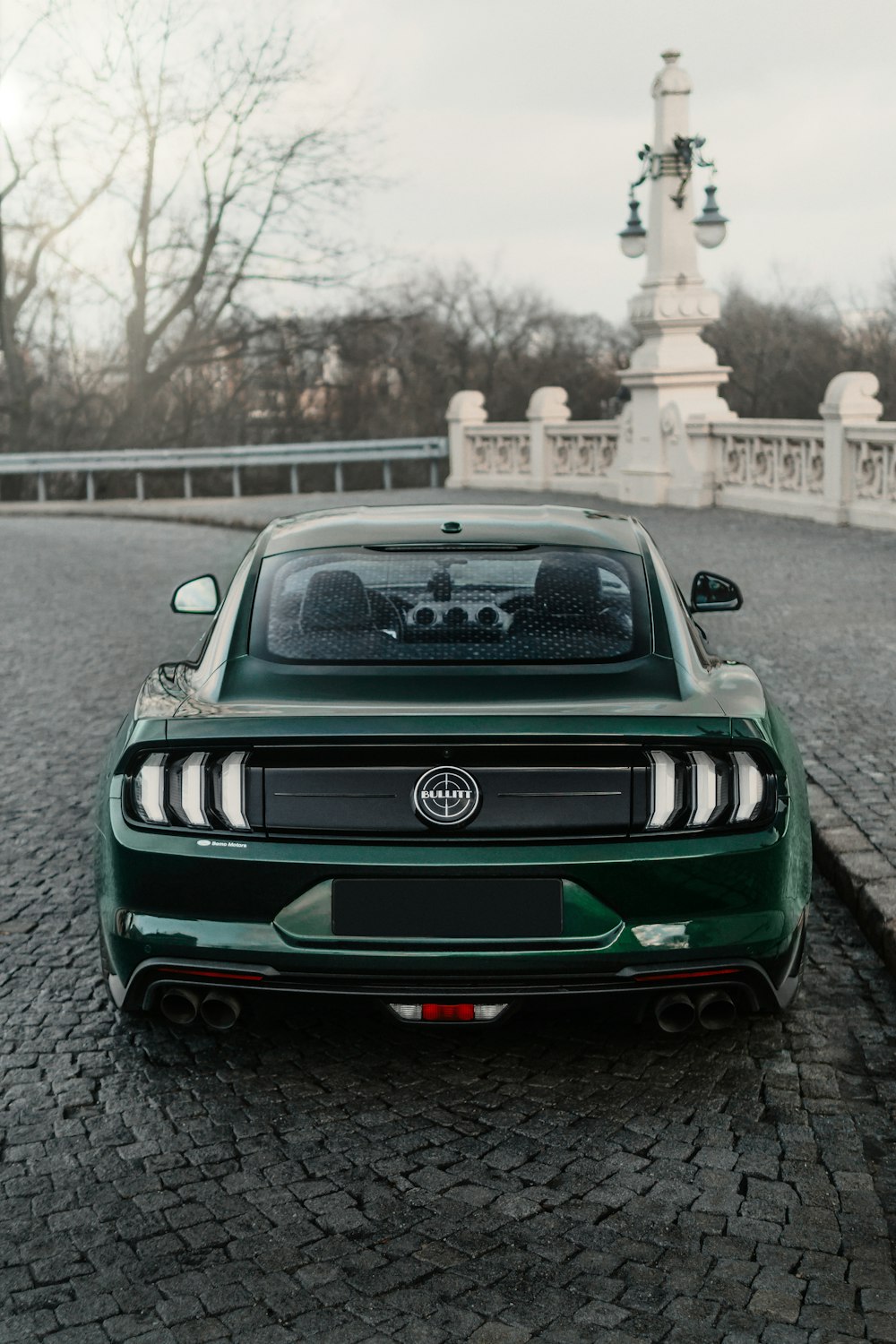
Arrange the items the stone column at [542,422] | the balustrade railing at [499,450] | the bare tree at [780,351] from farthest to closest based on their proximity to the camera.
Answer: the bare tree at [780,351]
the balustrade railing at [499,450]
the stone column at [542,422]

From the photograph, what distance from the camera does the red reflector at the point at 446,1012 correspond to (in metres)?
3.75

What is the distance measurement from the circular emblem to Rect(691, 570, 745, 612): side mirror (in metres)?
2.30

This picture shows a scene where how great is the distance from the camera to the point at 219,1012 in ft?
12.6

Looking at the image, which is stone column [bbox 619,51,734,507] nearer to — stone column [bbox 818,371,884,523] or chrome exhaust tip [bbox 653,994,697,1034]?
stone column [bbox 818,371,884,523]

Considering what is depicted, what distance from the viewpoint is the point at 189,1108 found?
12.5 feet

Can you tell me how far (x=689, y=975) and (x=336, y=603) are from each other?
1.40m

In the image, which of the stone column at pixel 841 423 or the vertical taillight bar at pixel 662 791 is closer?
the vertical taillight bar at pixel 662 791

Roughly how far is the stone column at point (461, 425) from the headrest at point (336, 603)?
25129 millimetres

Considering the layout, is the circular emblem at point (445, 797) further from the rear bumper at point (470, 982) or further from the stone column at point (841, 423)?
A: the stone column at point (841, 423)

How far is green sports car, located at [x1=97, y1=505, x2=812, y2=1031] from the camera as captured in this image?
3594 mm

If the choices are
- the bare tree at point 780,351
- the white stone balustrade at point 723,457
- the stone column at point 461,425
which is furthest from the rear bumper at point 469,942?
the bare tree at point 780,351

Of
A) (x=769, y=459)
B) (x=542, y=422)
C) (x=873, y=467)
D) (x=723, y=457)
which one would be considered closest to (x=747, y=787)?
(x=873, y=467)

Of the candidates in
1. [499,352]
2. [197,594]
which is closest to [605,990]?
[197,594]

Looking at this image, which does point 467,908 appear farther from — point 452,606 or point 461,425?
point 461,425
